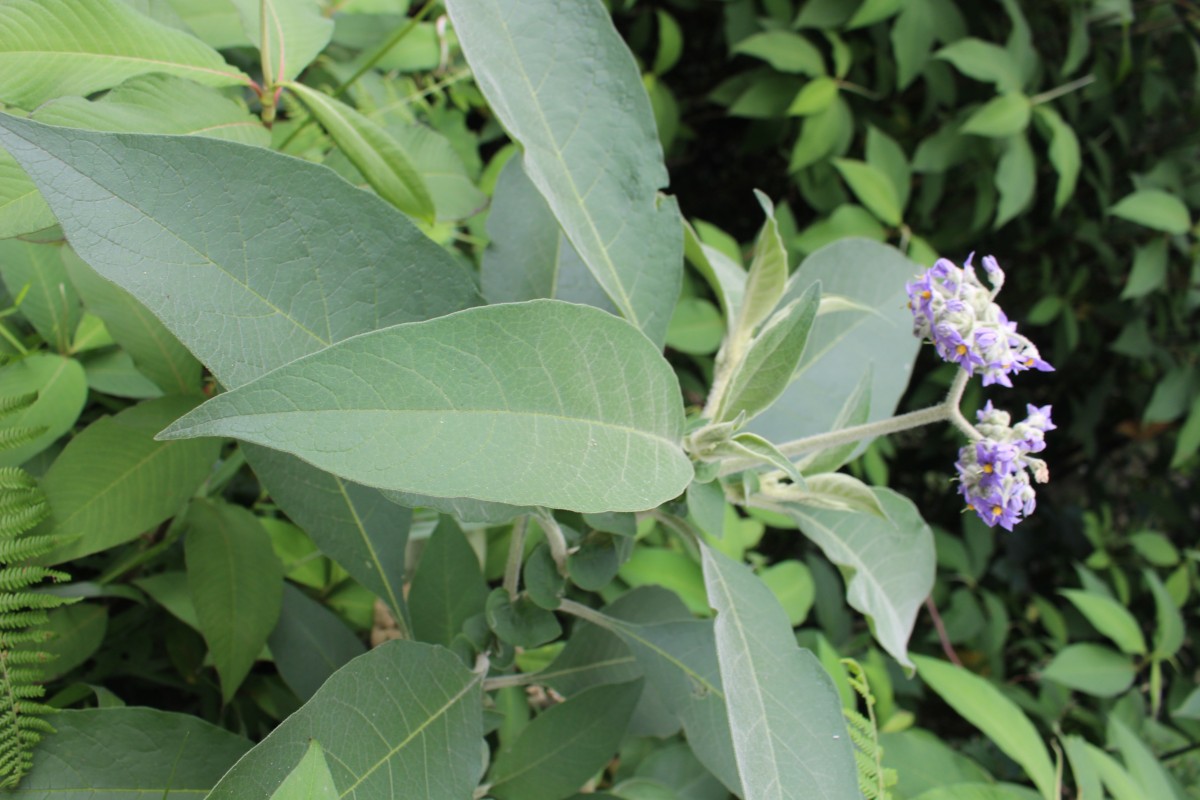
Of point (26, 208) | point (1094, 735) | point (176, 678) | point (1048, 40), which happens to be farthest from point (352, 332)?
point (1048, 40)

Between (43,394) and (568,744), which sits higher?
(43,394)

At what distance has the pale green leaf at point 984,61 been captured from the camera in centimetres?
167

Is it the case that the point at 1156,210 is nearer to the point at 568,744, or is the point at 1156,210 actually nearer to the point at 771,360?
the point at 771,360

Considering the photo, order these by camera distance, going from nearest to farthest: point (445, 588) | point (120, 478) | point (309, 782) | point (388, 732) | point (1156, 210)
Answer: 1. point (309, 782)
2. point (388, 732)
3. point (120, 478)
4. point (445, 588)
5. point (1156, 210)

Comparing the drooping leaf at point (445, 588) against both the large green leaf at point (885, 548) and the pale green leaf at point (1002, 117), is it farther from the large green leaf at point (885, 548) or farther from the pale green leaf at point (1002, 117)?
the pale green leaf at point (1002, 117)

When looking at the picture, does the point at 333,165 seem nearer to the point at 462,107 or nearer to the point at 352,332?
the point at 352,332

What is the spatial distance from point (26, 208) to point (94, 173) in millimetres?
164

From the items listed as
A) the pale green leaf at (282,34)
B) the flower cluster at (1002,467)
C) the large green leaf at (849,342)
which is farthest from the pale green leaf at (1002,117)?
the pale green leaf at (282,34)

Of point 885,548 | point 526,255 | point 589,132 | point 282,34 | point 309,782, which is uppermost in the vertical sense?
point 282,34

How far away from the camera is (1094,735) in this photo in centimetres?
187

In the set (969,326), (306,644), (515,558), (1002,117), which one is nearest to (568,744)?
(515,558)

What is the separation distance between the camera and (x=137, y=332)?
0.79m

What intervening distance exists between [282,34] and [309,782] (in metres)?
0.71

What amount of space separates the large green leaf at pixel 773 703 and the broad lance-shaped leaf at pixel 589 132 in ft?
0.82
